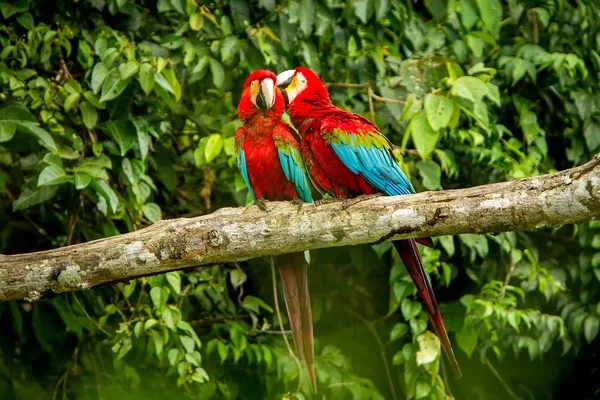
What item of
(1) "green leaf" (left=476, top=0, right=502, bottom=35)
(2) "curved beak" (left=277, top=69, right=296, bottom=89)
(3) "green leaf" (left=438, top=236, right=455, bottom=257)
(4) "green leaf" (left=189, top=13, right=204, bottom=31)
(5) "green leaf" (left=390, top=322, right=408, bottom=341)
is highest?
(4) "green leaf" (left=189, top=13, right=204, bottom=31)

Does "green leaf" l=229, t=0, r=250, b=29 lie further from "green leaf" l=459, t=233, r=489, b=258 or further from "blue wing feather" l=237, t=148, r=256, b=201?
"green leaf" l=459, t=233, r=489, b=258

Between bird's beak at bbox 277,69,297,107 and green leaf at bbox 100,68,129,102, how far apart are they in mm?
441

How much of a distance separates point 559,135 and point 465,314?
2.66 ft

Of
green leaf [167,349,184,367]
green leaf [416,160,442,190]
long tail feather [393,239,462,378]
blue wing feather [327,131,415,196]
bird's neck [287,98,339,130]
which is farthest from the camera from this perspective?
green leaf [416,160,442,190]

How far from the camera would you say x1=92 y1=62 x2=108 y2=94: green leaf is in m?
2.48

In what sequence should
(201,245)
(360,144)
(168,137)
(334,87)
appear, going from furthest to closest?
(168,137) < (334,87) < (360,144) < (201,245)

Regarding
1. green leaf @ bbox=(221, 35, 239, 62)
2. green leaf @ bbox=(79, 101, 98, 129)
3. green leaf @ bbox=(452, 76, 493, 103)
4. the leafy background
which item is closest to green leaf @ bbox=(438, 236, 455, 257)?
the leafy background

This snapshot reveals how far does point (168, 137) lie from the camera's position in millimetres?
3082

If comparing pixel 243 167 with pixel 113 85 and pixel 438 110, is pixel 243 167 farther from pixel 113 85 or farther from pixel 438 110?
pixel 438 110

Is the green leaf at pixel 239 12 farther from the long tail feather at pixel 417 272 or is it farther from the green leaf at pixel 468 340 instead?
the green leaf at pixel 468 340

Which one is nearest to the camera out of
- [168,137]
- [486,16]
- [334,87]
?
[486,16]

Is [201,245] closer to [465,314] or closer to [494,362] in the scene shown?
[465,314]

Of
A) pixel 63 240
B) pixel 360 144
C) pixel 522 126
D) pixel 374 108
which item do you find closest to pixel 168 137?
pixel 63 240

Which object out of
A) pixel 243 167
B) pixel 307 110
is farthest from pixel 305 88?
pixel 243 167
